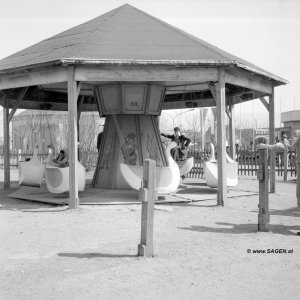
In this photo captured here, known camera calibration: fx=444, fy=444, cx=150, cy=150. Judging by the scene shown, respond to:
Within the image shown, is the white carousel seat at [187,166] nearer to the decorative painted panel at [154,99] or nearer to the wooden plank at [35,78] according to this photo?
the decorative painted panel at [154,99]

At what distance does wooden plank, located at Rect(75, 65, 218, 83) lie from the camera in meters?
10.0

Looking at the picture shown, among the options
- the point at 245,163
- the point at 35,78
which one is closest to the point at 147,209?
the point at 35,78

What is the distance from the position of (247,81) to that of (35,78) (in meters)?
5.45

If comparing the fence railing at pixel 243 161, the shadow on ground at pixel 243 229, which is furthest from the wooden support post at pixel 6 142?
the shadow on ground at pixel 243 229

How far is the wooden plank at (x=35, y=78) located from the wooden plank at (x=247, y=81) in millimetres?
3962

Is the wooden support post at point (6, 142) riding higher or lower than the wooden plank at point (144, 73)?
lower

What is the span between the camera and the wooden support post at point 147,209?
5.70 metres

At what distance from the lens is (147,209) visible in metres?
5.80

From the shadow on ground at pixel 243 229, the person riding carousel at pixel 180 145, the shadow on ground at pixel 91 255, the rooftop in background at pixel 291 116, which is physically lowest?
the shadow on ground at pixel 243 229

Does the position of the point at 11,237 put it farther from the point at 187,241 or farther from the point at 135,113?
the point at 135,113

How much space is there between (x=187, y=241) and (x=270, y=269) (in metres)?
1.74

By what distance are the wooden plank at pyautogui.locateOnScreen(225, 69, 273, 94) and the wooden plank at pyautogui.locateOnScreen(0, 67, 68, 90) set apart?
396 centimetres

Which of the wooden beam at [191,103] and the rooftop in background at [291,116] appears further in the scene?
the rooftop in background at [291,116]

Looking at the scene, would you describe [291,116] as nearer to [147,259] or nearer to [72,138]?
[72,138]
